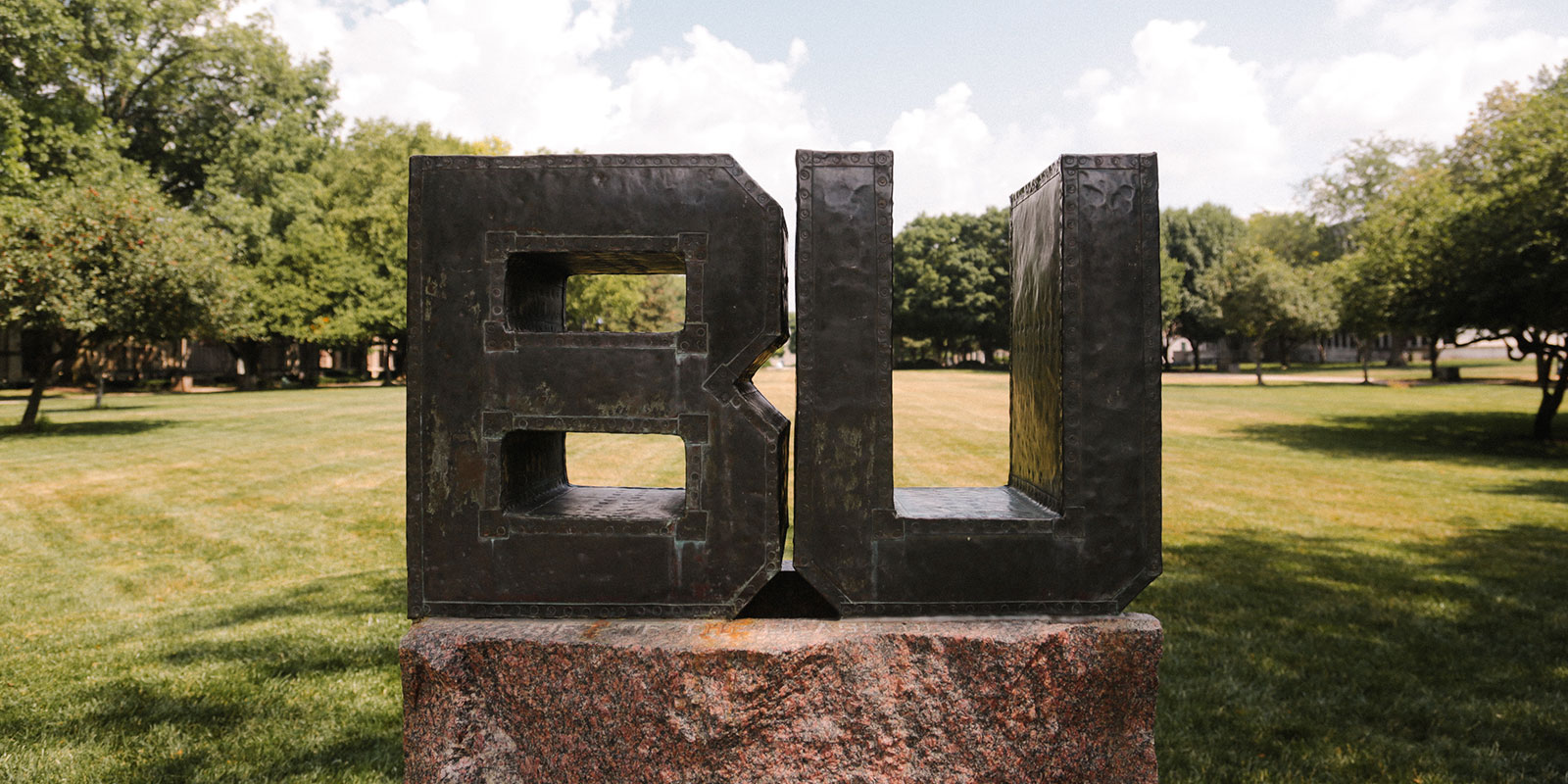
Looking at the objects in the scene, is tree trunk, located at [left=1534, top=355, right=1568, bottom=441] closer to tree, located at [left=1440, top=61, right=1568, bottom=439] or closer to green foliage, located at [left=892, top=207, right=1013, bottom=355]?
tree, located at [left=1440, top=61, right=1568, bottom=439]

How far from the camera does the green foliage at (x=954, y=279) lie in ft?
182

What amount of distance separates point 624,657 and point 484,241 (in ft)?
4.77

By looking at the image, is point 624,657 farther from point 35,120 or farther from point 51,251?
point 35,120

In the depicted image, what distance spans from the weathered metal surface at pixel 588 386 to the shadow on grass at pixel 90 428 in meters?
19.8

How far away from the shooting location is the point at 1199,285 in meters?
55.2

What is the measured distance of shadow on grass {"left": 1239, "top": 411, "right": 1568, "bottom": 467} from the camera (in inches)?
620

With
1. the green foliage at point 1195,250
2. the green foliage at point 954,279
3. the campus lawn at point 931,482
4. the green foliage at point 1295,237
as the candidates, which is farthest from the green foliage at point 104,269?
the green foliage at point 1295,237

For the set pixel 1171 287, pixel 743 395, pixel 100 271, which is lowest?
pixel 743 395

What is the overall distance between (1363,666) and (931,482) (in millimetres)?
6868

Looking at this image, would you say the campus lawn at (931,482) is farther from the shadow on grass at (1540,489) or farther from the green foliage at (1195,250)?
the green foliage at (1195,250)

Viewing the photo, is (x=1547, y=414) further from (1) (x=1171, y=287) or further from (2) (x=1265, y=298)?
(1) (x=1171, y=287)

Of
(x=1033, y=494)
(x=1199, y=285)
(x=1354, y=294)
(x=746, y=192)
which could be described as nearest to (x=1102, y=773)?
(x=1033, y=494)

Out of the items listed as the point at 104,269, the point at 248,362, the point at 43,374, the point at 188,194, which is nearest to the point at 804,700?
the point at 104,269

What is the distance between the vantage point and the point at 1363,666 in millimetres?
5082
